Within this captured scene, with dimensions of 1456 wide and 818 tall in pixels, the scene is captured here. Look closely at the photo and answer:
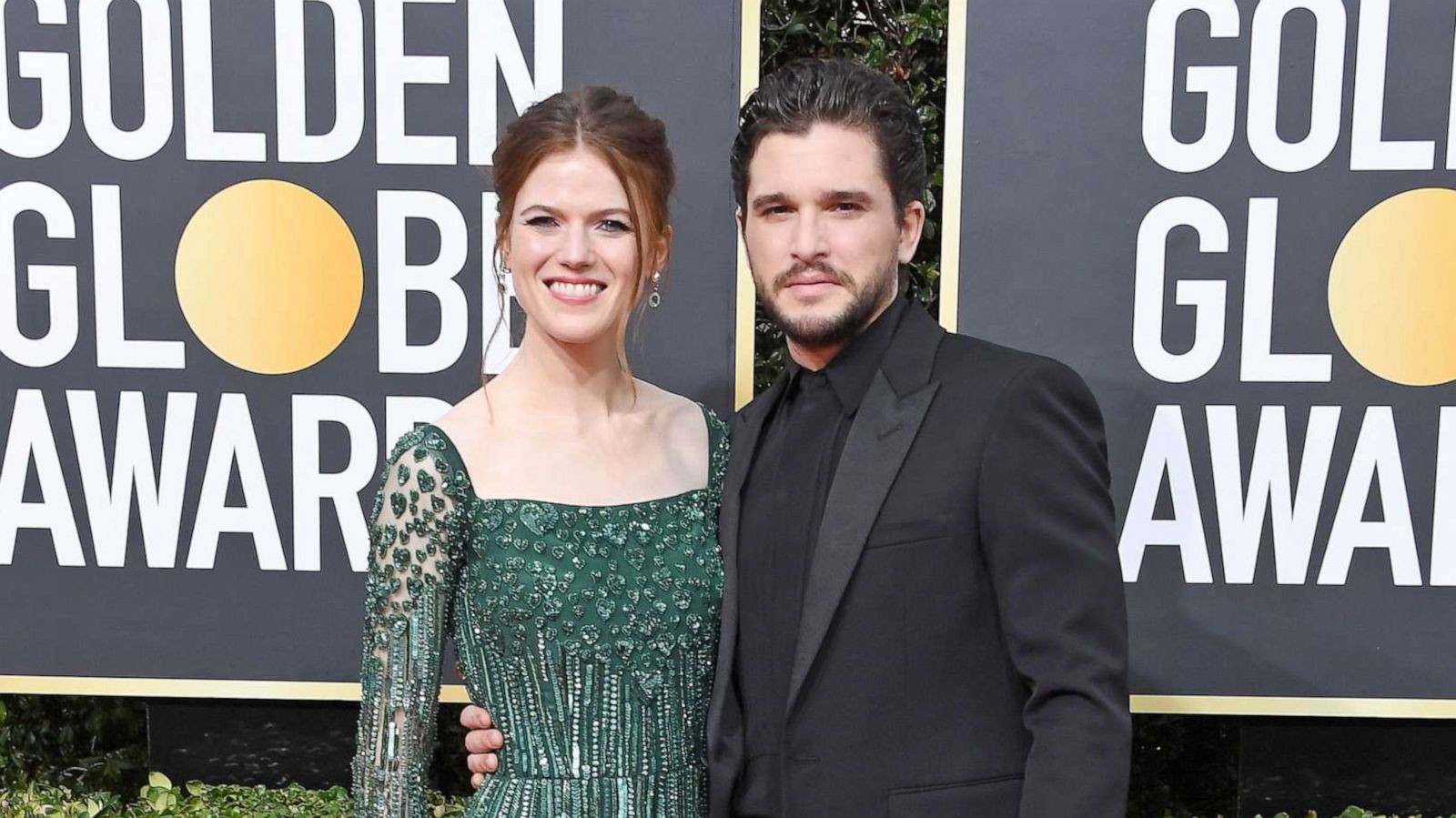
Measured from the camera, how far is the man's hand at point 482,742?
6.09 feet

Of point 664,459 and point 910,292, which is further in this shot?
point 910,292

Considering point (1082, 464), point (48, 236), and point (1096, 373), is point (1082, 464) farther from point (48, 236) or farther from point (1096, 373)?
point (48, 236)

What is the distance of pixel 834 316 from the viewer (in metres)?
1.71

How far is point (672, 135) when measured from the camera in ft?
8.71

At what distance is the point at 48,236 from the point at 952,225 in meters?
2.14

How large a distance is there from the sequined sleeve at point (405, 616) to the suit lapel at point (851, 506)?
22.7 inches

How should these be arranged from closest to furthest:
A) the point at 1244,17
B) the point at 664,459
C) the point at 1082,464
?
the point at 1082,464
the point at 664,459
the point at 1244,17

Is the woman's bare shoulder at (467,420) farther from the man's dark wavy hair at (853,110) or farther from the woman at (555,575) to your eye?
the man's dark wavy hair at (853,110)

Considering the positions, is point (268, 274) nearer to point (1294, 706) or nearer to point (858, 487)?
point (858, 487)

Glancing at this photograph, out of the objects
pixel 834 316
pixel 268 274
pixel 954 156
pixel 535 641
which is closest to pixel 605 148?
pixel 834 316

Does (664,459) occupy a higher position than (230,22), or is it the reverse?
(230,22)

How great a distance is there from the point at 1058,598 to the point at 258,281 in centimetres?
203

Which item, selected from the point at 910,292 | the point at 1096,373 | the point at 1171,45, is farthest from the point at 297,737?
the point at 1171,45

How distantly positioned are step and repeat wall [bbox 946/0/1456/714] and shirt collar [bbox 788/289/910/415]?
97cm
